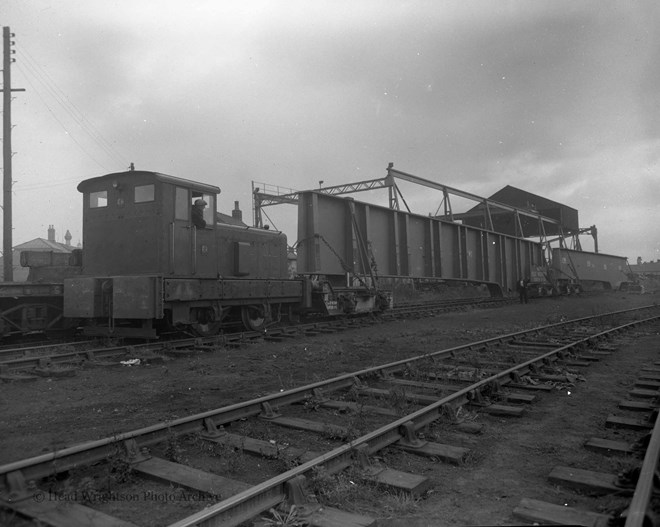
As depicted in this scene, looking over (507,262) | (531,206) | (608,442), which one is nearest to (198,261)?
(608,442)

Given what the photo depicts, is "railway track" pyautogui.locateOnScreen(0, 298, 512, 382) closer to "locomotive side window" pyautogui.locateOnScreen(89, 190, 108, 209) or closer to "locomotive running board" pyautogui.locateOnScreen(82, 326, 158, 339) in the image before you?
"locomotive running board" pyautogui.locateOnScreen(82, 326, 158, 339)

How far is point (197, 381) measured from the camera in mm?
6309

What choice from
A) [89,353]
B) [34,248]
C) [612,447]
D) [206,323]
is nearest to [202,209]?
[206,323]

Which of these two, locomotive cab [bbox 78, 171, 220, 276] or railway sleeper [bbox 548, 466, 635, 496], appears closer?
railway sleeper [bbox 548, 466, 635, 496]

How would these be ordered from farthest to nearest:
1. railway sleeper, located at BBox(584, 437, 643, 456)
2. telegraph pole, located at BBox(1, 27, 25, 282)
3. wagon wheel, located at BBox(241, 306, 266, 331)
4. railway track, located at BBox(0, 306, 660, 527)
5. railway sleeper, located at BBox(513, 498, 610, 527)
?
telegraph pole, located at BBox(1, 27, 25, 282) → wagon wheel, located at BBox(241, 306, 266, 331) → railway sleeper, located at BBox(584, 437, 643, 456) → railway track, located at BBox(0, 306, 660, 527) → railway sleeper, located at BBox(513, 498, 610, 527)

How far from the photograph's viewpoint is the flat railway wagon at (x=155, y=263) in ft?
28.1

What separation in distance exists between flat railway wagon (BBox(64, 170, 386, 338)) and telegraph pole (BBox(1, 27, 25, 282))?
22.6 feet

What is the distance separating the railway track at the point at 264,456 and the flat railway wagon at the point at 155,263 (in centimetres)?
430

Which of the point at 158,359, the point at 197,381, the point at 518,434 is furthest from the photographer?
the point at 158,359

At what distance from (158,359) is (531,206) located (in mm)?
44630

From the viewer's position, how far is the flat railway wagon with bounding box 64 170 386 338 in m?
8.58

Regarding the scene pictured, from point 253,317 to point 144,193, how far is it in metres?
3.72

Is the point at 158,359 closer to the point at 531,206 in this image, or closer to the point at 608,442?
the point at 608,442

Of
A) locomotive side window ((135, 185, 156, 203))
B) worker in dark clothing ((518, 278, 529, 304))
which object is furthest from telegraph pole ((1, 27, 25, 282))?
worker in dark clothing ((518, 278, 529, 304))
